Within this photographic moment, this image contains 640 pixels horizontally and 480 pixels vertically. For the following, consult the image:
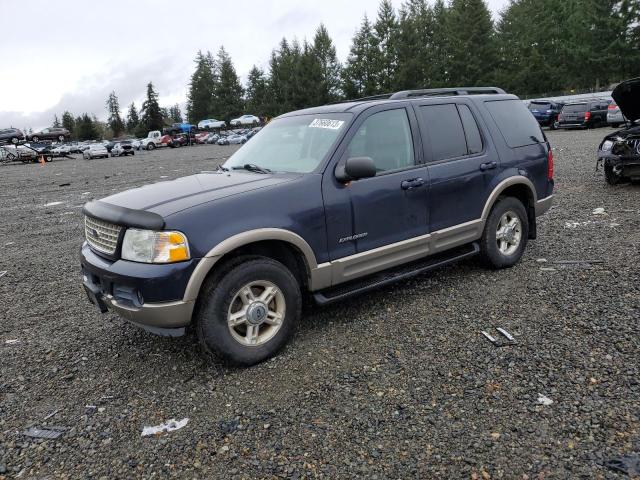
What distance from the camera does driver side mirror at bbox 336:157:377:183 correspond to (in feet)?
12.6

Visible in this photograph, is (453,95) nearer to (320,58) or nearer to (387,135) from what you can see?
(387,135)

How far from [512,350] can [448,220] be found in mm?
1470

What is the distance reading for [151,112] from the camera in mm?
96938

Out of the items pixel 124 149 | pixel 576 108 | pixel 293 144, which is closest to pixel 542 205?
pixel 293 144

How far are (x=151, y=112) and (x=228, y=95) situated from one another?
18404 millimetres

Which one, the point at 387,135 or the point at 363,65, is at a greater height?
the point at 363,65

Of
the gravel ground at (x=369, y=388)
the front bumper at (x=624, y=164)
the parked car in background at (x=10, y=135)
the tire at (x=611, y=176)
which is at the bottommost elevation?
the gravel ground at (x=369, y=388)

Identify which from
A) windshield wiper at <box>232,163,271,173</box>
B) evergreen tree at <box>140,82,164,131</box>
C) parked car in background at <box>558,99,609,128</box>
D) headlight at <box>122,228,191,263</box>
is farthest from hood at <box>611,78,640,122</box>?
evergreen tree at <box>140,82,164,131</box>

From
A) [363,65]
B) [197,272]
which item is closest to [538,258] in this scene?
[197,272]

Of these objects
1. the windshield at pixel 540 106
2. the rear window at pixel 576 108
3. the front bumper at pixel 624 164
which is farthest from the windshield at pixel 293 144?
the windshield at pixel 540 106

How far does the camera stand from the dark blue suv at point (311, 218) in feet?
11.1

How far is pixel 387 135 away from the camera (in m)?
4.44

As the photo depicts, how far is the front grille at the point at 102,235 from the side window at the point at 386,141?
1.87 m

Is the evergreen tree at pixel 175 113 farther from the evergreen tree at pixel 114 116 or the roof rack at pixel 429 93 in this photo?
the roof rack at pixel 429 93
